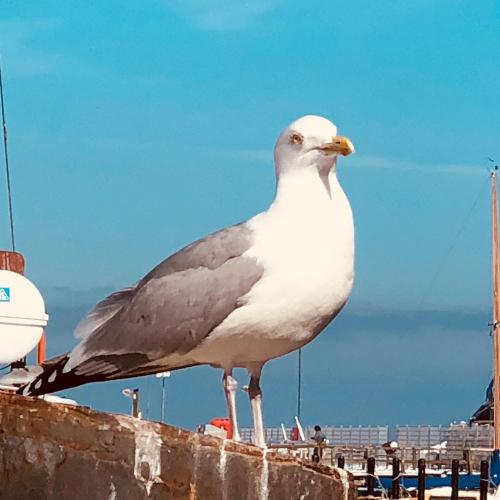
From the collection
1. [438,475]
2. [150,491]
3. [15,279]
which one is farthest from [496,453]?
[150,491]

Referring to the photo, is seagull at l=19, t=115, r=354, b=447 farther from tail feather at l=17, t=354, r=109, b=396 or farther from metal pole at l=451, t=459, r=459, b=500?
metal pole at l=451, t=459, r=459, b=500

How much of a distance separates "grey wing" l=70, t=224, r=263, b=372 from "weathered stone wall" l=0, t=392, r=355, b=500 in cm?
98

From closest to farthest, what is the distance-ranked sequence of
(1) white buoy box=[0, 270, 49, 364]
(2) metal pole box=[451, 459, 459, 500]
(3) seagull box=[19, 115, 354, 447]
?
(3) seagull box=[19, 115, 354, 447]
(1) white buoy box=[0, 270, 49, 364]
(2) metal pole box=[451, 459, 459, 500]

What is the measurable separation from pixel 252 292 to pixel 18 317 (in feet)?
7.76

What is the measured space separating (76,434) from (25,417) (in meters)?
0.29

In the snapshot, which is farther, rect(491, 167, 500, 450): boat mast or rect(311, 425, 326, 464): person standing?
rect(491, 167, 500, 450): boat mast

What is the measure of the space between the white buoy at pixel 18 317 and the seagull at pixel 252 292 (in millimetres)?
1057

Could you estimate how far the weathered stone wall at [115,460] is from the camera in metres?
6.19

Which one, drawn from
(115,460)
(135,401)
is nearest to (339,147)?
(115,460)

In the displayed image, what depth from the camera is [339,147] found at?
8.59 metres

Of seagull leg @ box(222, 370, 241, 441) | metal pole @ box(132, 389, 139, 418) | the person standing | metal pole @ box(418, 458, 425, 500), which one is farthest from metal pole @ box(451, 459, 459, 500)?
seagull leg @ box(222, 370, 241, 441)

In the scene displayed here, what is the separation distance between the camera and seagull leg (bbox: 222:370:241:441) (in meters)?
8.38

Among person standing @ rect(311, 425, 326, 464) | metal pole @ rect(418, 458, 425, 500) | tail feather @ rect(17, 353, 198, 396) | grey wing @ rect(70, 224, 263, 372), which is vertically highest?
person standing @ rect(311, 425, 326, 464)

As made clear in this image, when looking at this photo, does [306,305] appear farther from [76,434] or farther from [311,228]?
[76,434]
